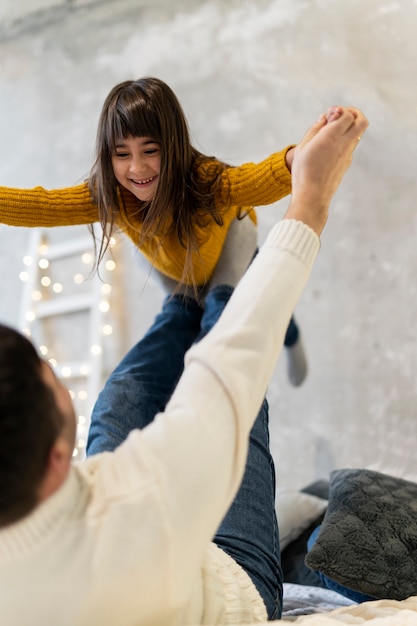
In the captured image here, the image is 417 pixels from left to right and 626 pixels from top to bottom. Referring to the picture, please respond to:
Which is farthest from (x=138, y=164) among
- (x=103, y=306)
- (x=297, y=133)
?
(x=103, y=306)

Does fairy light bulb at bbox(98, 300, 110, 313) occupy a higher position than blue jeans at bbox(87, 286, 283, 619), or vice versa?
fairy light bulb at bbox(98, 300, 110, 313)

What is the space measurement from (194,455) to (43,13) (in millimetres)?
2837

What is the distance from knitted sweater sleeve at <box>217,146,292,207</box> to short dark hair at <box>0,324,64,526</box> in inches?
29.9

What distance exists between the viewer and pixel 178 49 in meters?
2.61

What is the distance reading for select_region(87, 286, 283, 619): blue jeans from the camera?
947 millimetres

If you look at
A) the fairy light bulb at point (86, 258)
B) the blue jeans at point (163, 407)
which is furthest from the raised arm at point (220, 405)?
the fairy light bulb at point (86, 258)

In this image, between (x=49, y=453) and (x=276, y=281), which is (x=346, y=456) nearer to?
(x=276, y=281)

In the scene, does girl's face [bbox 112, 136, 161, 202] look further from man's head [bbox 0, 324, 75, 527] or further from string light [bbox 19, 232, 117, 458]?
string light [bbox 19, 232, 117, 458]

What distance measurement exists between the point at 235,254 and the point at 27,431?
1.07 m

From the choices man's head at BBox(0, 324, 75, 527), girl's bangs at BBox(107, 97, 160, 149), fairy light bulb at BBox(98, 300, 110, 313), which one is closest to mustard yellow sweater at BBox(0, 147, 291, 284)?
girl's bangs at BBox(107, 97, 160, 149)

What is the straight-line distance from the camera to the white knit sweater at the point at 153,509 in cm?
61

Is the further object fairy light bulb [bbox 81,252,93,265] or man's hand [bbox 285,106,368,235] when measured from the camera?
fairy light bulb [bbox 81,252,93,265]

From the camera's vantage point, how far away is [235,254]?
1.59 m

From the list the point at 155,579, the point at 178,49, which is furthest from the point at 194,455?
the point at 178,49
